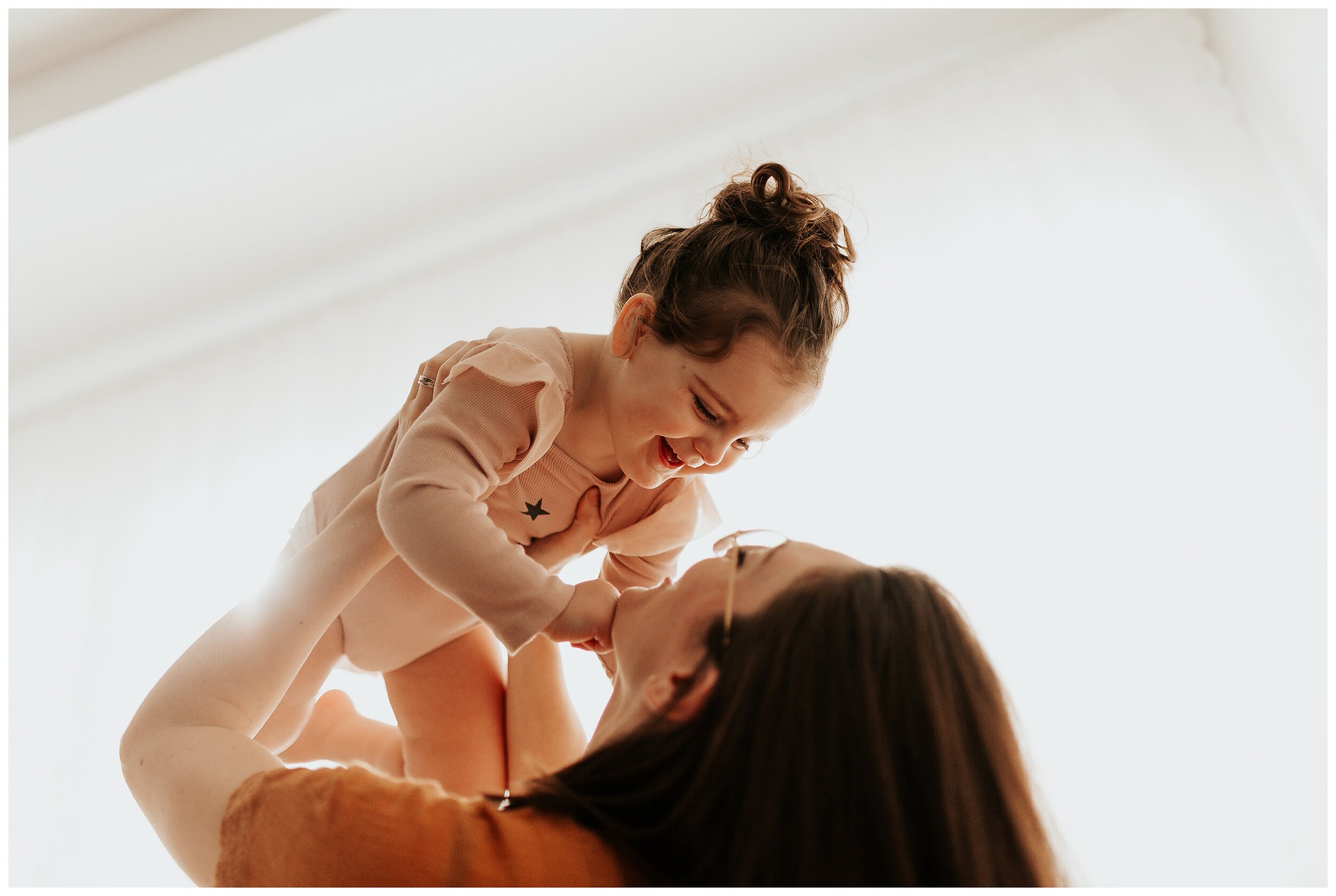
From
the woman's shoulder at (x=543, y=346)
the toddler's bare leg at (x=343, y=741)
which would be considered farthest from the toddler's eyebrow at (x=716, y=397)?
the toddler's bare leg at (x=343, y=741)

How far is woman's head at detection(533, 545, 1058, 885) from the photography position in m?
0.48

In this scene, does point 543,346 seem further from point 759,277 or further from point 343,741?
point 343,741

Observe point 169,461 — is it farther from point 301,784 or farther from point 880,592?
point 880,592

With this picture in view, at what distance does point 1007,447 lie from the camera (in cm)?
141

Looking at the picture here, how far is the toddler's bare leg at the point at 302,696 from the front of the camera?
849mm

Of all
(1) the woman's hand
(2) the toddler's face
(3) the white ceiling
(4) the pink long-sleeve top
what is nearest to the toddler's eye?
(2) the toddler's face

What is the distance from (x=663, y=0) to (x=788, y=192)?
1.01 metres

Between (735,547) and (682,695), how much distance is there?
0.43ft

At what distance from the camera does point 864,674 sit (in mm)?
513

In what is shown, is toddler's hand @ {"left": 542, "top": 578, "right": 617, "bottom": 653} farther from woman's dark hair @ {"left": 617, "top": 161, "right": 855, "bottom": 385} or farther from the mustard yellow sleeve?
woman's dark hair @ {"left": 617, "top": 161, "right": 855, "bottom": 385}

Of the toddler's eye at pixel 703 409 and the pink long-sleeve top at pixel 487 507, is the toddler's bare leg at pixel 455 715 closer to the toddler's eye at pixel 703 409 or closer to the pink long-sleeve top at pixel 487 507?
the pink long-sleeve top at pixel 487 507

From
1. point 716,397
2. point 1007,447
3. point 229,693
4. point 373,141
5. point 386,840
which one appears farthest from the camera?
point 373,141

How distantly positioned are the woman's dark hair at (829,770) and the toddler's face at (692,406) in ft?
0.96

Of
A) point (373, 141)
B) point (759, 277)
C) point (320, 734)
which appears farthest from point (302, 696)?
point (373, 141)
